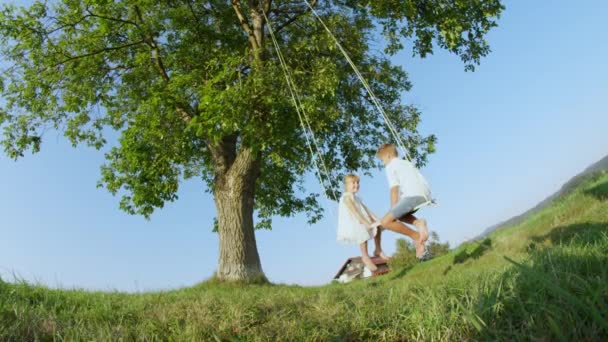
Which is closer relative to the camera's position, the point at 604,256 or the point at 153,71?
the point at 604,256

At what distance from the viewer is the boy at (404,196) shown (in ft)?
24.4

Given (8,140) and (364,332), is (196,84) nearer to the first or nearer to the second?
(8,140)

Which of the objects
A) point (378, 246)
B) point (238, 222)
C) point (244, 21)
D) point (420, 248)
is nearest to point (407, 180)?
point (420, 248)

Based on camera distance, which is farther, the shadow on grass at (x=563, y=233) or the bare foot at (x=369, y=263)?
the shadow on grass at (x=563, y=233)

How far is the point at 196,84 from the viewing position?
16.6 meters

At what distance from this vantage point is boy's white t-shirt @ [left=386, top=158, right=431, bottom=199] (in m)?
7.41

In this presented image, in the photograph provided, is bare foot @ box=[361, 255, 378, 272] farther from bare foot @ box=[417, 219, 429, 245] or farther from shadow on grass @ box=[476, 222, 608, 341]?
shadow on grass @ box=[476, 222, 608, 341]

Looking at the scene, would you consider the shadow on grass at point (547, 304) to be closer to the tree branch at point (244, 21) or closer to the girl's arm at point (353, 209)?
the girl's arm at point (353, 209)

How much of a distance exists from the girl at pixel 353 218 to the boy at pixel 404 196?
2.43 ft

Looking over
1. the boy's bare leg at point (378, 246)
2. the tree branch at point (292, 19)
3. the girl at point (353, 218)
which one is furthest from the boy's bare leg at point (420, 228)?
the tree branch at point (292, 19)

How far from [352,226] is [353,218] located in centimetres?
18

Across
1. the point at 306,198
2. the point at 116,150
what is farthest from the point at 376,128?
the point at 116,150

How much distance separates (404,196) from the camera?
748cm

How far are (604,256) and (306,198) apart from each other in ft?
58.8
